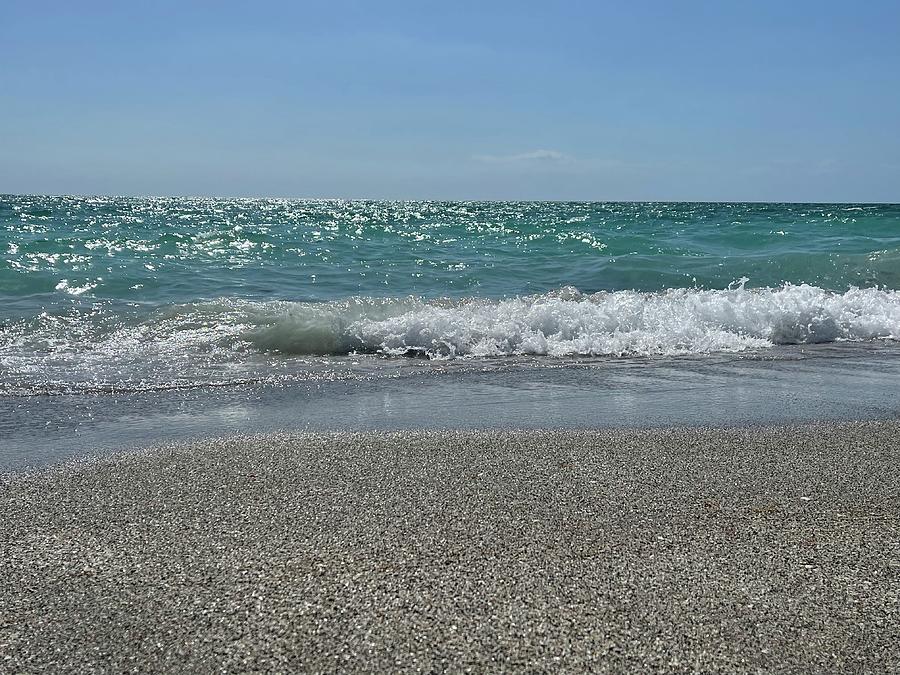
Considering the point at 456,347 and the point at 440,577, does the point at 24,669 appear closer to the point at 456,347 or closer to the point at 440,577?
the point at 440,577

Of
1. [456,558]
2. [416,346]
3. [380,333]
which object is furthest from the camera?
[380,333]

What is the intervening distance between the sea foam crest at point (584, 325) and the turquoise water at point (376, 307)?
20mm

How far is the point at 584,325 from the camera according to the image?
7.88 m

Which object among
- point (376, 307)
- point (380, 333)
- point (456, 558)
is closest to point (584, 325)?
point (380, 333)

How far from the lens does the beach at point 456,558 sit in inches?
81.9

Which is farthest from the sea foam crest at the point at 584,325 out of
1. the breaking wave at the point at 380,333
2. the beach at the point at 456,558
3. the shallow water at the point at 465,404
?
the beach at the point at 456,558

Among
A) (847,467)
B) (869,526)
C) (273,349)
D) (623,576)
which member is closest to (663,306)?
(273,349)

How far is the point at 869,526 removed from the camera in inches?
114

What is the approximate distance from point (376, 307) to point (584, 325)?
2.48 meters

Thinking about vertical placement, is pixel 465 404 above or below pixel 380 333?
below

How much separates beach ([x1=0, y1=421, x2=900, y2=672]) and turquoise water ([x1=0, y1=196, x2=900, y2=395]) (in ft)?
8.52

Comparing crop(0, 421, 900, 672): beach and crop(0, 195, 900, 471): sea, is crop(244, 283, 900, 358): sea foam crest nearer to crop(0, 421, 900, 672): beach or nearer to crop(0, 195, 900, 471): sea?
crop(0, 195, 900, 471): sea

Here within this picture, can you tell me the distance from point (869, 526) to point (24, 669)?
2778 millimetres

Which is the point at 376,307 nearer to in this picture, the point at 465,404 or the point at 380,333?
the point at 380,333
